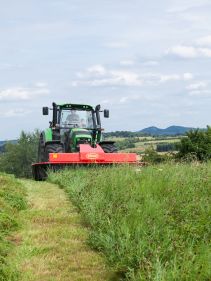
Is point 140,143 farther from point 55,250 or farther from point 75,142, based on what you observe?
point 55,250

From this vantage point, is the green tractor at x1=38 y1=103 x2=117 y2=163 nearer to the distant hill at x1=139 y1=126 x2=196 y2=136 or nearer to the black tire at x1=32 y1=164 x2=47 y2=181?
the black tire at x1=32 y1=164 x2=47 y2=181

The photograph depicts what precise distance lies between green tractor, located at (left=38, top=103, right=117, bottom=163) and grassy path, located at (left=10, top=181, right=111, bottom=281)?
854cm

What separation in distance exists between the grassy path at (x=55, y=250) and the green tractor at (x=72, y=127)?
8539mm

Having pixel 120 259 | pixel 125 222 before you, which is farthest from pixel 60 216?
pixel 120 259

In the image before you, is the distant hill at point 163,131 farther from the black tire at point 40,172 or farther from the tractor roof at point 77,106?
the black tire at point 40,172

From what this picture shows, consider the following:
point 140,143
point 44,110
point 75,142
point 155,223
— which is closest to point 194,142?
point 75,142

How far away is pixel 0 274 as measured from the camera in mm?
4402

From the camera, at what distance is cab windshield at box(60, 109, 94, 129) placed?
1711 cm

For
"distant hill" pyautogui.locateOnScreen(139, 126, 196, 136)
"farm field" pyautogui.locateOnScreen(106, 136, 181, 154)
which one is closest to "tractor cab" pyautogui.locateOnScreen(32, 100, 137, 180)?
"farm field" pyautogui.locateOnScreen(106, 136, 181, 154)

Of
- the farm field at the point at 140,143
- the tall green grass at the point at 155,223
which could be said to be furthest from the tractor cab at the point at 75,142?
the farm field at the point at 140,143

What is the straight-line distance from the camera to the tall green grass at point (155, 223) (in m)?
→ 3.91

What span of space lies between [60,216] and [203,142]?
43333mm

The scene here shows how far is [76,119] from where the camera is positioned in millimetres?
17250

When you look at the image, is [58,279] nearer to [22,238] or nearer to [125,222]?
[125,222]
